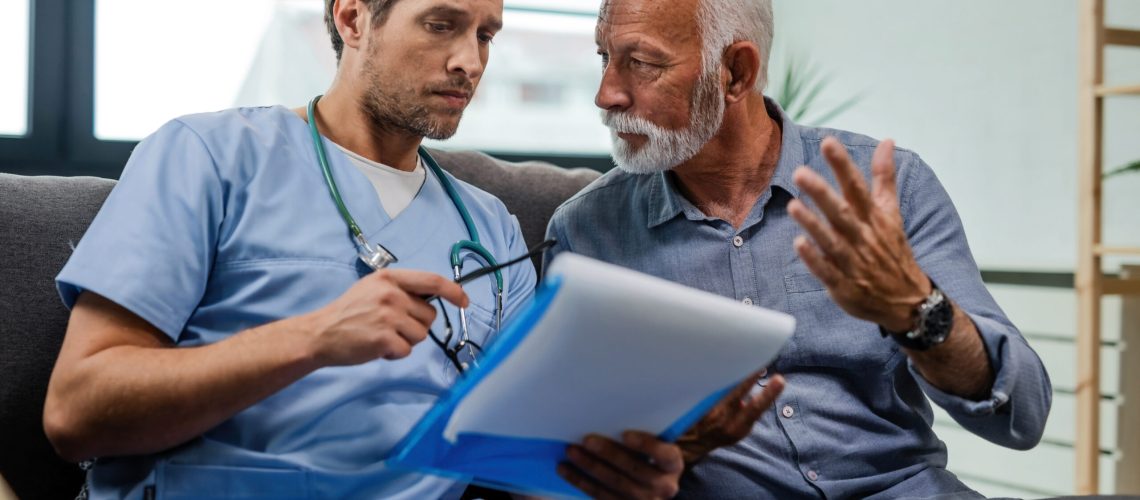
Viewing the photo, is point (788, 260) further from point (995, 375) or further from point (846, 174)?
point (846, 174)

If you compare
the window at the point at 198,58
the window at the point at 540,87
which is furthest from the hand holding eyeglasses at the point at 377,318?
the window at the point at 540,87

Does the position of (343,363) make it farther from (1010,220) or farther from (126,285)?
(1010,220)

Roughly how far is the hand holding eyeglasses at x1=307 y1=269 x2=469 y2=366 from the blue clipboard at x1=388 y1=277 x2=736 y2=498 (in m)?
0.07

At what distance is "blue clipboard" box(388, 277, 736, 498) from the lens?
35.4 inches

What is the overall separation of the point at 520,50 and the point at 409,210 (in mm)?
2527

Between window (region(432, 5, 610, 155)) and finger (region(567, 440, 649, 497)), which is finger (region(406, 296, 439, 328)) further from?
window (region(432, 5, 610, 155))

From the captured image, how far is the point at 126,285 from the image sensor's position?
1.04 meters

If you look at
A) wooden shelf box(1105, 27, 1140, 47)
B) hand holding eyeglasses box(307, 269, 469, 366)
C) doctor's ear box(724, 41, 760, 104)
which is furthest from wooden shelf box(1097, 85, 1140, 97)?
hand holding eyeglasses box(307, 269, 469, 366)

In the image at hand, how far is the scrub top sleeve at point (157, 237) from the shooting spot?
105 cm

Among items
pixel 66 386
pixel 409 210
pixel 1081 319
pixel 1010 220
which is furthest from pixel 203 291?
pixel 1010 220

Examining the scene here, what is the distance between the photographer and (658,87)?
1.53 m

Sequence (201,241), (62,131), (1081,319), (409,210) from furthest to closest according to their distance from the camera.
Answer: (62,131) < (1081,319) < (409,210) < (201,241)

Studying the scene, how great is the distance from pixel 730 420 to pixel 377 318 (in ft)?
1.30

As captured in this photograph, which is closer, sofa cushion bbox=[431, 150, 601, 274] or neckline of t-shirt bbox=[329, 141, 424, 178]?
neckline of t-shirt bbox=[329, 141, 424, 178]
